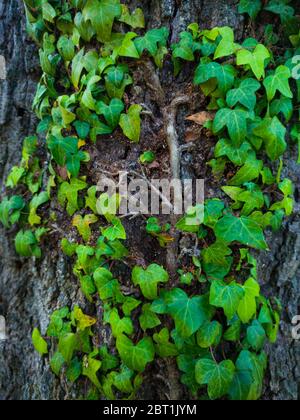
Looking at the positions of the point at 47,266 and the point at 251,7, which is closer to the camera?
the point at 251,7

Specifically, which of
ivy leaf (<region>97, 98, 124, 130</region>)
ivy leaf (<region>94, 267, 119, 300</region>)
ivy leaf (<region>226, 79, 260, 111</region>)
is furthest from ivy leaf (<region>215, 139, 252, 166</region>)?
ivy leaf (<region>94, 267, 119, 300</region>)

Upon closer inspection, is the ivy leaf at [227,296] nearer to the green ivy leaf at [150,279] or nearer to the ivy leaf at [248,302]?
the ivy leaf at [248,302]

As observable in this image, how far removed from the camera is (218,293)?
53.5 inches

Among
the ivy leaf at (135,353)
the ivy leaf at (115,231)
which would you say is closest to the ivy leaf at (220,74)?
the ivy leaf at (115,231)

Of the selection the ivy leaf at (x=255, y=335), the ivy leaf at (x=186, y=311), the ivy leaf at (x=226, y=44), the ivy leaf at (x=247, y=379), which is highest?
the ivy leaf at (x=226, y=44)

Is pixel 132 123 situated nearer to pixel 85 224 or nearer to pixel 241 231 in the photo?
pixel 85 224

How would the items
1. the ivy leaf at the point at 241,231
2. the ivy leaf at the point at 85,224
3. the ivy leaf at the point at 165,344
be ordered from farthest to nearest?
the ivy leaf at the point at 85,224
the ivy leaf at the point at 165,344
the ivy leaf at the point at 241,231

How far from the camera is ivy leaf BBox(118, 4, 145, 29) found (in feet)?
4.84

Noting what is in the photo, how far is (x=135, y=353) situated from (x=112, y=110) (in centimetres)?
86

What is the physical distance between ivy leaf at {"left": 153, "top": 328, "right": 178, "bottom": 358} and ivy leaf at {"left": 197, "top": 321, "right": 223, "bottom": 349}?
10cm

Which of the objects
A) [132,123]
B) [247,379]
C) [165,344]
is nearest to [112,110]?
[132,123]

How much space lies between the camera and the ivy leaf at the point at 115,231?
1445 millimetres

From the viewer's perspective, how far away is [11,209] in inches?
71.7

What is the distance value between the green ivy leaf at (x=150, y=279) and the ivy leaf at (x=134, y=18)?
871mm
